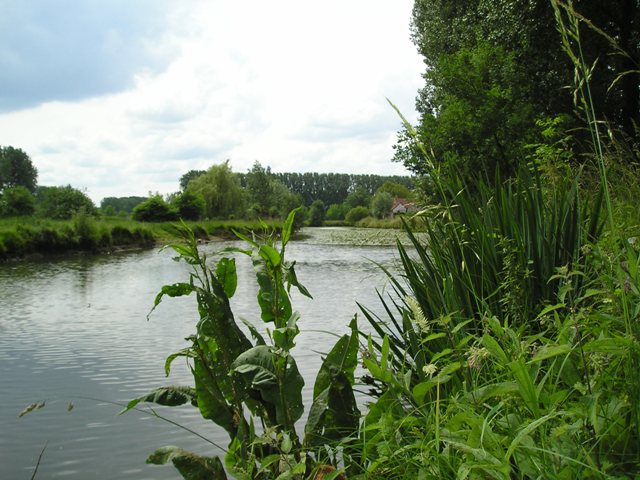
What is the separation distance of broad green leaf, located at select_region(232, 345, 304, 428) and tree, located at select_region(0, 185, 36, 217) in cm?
3704

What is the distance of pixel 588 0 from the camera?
14.1m

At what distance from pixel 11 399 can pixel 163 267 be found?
46.3 ft

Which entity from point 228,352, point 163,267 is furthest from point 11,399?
point 163,267

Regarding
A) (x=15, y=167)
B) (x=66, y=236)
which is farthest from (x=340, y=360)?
(x=15, y=167)

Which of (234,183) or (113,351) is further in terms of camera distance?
(234,183)

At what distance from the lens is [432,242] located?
9.82 ft

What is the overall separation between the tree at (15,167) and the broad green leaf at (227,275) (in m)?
94.9

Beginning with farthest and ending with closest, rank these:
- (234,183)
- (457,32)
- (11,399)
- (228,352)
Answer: (234,183), (457,32), (11,399), (228,352)

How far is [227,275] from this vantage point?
92.5 inches

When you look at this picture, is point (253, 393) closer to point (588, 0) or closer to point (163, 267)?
point (588, 0)

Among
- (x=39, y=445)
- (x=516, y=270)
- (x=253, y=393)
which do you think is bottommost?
(x=39, y=445)

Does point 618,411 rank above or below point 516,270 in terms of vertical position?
below

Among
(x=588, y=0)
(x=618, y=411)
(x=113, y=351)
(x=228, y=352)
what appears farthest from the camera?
(x=588, y=0)

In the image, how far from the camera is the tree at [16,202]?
35.1m
